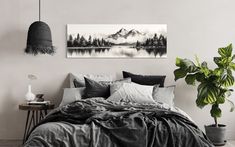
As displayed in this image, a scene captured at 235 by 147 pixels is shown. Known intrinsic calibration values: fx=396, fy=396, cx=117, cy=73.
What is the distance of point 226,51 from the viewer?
6.01 meters

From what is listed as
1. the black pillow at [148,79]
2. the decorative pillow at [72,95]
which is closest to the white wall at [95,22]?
the black pillow at [148,79]

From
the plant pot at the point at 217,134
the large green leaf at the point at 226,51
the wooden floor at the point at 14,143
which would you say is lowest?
the wooden floor at the point at 14,143

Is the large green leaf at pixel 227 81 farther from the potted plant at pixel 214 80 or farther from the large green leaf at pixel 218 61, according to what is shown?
the large green leaf at pixel 218 61

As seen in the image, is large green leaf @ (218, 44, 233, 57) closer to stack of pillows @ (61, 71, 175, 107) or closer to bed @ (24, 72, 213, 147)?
stack of pillows @ (61, 71, 175, 107)

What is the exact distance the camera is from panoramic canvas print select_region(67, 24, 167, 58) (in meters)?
6.52

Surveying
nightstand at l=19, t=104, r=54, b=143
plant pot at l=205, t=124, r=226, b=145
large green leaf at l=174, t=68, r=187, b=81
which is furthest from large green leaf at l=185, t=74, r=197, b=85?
nightstand at l=19, t=104, r=54, b=143

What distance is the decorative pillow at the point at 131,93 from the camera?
18.2 ft

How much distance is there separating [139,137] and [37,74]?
3.00 meters

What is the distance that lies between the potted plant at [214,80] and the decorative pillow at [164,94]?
0.74 ft

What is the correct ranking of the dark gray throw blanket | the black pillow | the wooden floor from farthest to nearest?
the black pillow < the wooden floor < the dark gray throw blanket

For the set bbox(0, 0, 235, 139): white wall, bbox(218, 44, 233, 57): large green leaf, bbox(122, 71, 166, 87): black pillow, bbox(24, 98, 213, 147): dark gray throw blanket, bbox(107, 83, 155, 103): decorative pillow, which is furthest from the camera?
bbox(0, 0, 235, 139): white wall

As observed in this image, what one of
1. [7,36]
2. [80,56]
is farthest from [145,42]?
[7,36]

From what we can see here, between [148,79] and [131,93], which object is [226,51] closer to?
[148,79]

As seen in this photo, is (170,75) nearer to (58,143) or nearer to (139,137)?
(139,137)
